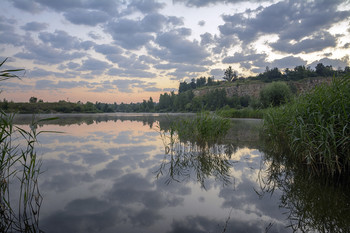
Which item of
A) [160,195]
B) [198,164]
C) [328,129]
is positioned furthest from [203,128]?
[160,195]

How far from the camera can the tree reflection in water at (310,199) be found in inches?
135

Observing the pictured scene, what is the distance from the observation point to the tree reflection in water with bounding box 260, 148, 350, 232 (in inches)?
135

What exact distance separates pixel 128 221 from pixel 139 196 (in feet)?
3.37

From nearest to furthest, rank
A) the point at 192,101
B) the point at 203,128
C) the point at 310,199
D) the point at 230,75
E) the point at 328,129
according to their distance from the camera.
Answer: the point at 310,199, the point at 328,129, the point at 203,128, the point at 192,101, the point at 230,75

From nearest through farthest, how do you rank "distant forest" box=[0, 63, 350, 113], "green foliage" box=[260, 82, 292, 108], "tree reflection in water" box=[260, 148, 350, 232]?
"tree reflection in water" box=[260, 148, 350, 232] < "green foliage" box=[260, 82, 292, 108] < "distant forest" box=[0, 63, 350, 113]

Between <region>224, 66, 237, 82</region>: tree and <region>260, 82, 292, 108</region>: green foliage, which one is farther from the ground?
<region>224, 66, 237, 82</region>: tree

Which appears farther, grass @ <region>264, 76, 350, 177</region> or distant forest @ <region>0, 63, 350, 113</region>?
distant forest @ <region>0, 63, 350, 113</region>

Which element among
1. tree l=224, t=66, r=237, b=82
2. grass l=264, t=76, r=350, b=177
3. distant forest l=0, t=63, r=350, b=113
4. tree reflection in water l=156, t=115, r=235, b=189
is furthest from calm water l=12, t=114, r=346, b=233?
tree l=224, t=66, r=237, b=82

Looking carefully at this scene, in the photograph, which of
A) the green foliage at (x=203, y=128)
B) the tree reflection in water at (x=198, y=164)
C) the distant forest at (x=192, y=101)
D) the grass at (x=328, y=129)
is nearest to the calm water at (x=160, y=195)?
the tree reflection in water at (x=198, y=164)

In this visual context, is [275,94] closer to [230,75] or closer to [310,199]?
[310,199]

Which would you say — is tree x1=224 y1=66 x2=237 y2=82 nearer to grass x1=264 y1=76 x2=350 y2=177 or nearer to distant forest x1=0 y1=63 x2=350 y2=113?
distant forest x1=0 y1=63 x2=350 y2=113

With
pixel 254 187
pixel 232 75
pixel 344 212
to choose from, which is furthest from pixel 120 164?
pixel 232 75

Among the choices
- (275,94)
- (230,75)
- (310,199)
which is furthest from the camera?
(230,75)

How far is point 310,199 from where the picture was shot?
4383mm
